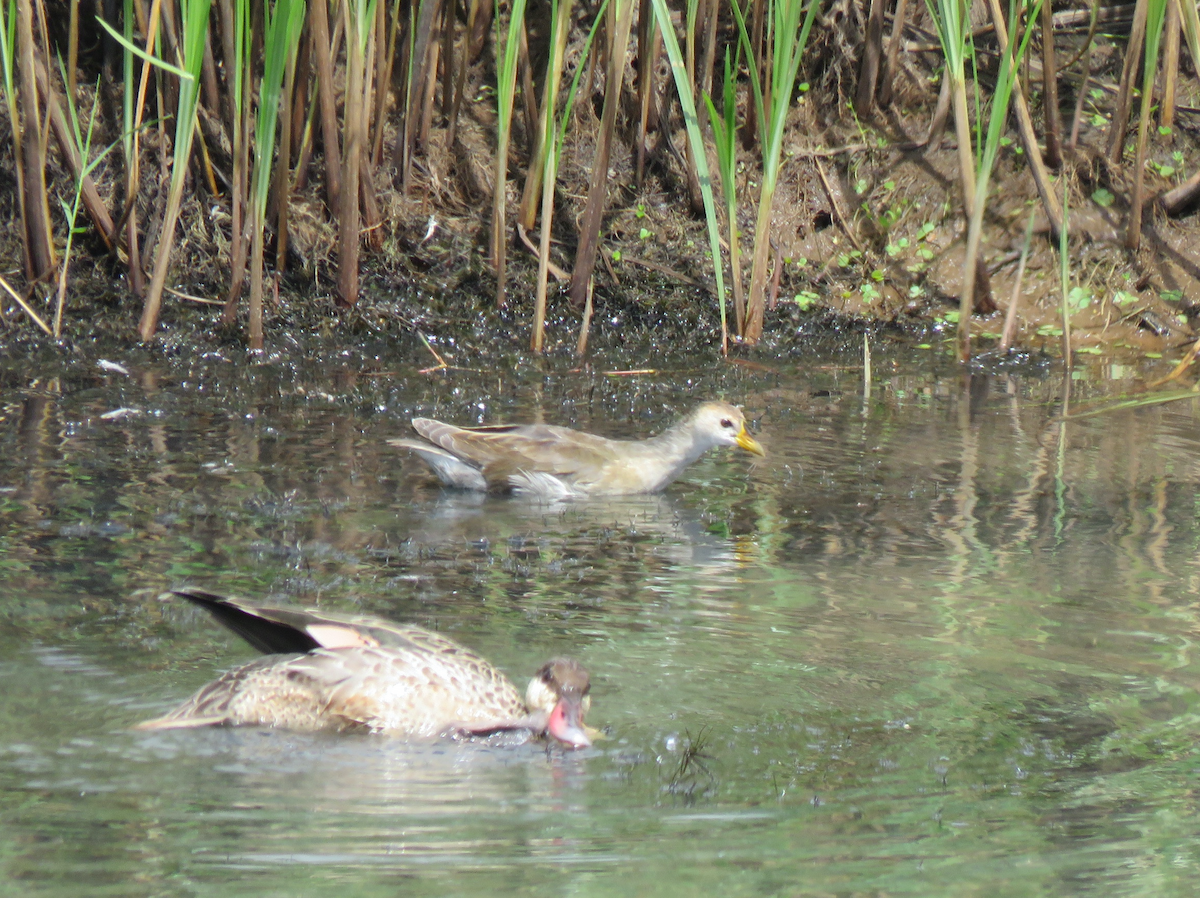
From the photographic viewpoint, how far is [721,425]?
717 centimetres

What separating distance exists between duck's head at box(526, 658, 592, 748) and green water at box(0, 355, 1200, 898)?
0.08m

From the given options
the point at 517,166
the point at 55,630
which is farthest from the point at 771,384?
the point at 55,630

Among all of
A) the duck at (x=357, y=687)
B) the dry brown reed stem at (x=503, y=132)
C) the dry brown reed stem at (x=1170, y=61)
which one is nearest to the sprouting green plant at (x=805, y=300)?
the dry brown reed stem at (x=503, y=132)

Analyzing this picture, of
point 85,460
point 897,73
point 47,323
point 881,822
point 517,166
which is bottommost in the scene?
point 881,822

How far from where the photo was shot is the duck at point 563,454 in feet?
22.6

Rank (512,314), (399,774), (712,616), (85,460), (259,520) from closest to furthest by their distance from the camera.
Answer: (399,774)
(712,616)
(259,520)
(85,460)
(512,314)

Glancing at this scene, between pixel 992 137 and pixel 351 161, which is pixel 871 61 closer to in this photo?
pixel 992 137

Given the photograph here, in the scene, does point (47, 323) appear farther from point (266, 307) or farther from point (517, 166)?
point (517, 166)

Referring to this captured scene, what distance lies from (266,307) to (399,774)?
6.37 meters

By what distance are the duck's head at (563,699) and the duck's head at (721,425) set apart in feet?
11.0

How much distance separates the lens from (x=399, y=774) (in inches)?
142

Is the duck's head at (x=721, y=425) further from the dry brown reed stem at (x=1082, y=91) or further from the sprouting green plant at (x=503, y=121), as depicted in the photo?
the dry brown reed stem at (x=1082, y=91)


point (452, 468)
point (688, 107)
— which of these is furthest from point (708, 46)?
point (452, 468)

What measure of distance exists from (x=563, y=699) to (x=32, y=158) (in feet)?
19.4
